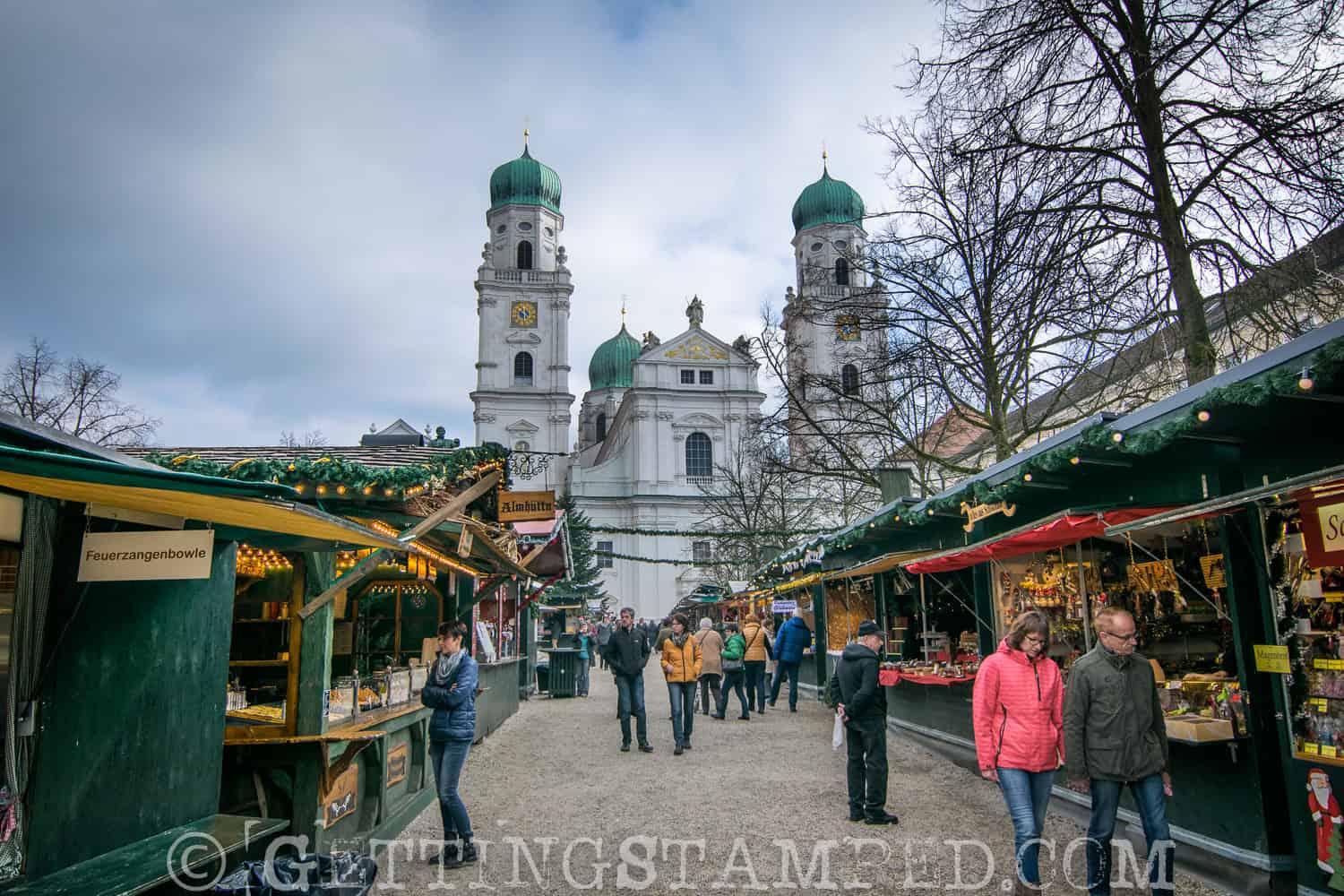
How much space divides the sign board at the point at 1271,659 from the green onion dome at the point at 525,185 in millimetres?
57803

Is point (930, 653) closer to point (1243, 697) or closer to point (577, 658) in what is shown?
point (1243, 697)

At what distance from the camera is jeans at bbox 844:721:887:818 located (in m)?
7.23

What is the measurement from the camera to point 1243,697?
19.2 ft

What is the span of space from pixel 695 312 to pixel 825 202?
10.2 meters

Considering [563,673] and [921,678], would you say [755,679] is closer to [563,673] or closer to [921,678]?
[921,678]

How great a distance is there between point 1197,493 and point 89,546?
22.9ft

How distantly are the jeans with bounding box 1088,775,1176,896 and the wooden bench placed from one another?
175 inches

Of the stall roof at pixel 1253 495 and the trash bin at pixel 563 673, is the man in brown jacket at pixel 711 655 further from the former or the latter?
the stall roof at pixel 1253 495

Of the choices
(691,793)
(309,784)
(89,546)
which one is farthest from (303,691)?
(691,793)

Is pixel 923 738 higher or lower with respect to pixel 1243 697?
lower

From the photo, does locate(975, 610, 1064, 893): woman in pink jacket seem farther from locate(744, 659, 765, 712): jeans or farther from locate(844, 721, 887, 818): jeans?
locate(744, 659, 765, 712): jeans

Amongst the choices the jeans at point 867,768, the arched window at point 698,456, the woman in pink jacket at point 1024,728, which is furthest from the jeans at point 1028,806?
the arched window at point 698,456

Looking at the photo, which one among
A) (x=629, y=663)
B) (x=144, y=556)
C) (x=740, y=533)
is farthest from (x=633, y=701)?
(x=740, y=533)

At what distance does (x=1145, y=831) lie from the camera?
489 centimetres
